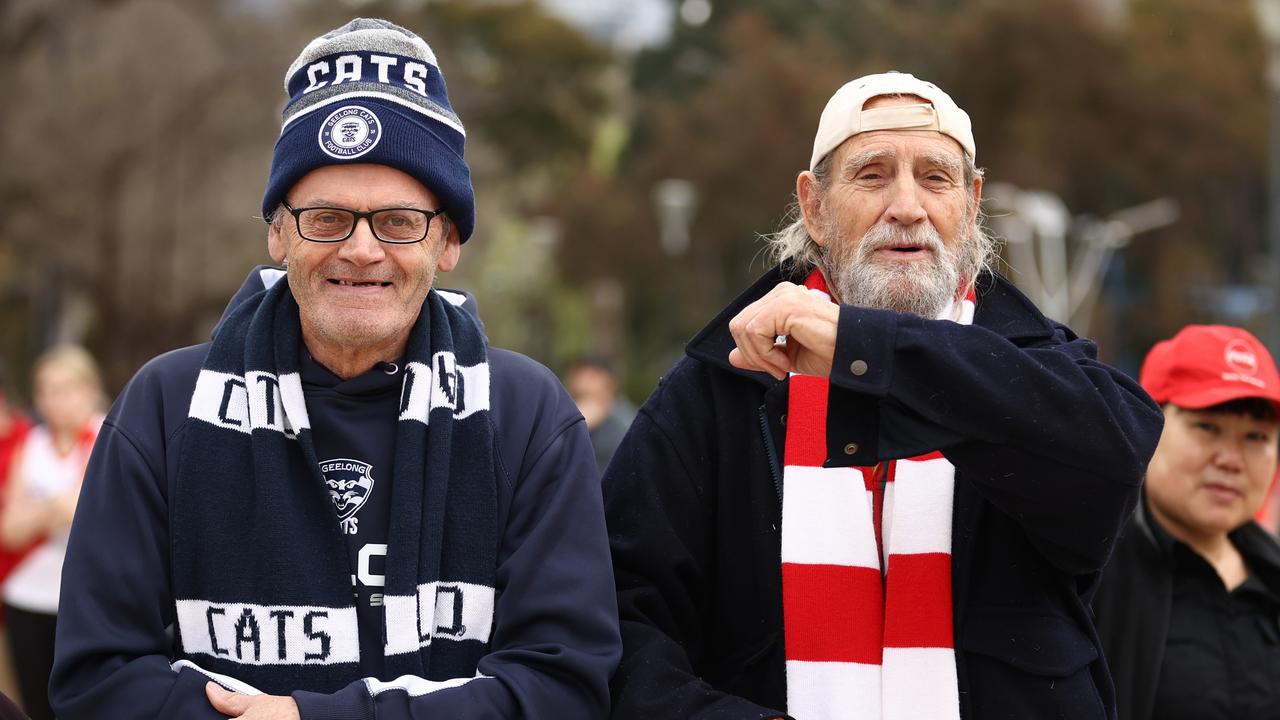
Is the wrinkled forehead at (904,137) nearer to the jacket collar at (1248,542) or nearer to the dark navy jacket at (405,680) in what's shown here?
the dark navy jacket at (405,680)

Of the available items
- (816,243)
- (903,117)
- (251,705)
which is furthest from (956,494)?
(251,705)

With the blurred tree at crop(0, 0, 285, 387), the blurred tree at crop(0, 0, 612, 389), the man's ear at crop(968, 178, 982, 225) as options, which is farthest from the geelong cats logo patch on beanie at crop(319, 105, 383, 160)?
the blurred tree at crop(0, 0, 285, 387)

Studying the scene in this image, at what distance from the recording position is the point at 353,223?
10.2 ft

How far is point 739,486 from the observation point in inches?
132

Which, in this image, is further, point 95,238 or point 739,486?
point 95,238

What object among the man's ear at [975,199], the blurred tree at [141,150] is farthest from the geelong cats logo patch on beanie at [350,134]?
the blurred tree at [141,150]

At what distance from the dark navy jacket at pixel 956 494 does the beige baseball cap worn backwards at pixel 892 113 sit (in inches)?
13.6

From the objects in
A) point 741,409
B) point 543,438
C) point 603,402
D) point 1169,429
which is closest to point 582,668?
point 543,438

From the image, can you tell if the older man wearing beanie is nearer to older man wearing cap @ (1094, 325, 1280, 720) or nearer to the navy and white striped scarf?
the navy and white striped scarf

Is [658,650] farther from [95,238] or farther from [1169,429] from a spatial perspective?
[95,238]

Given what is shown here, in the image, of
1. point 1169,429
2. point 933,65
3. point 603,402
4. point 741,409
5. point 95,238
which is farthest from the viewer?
point 933,65

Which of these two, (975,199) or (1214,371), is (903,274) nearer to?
(975,199)

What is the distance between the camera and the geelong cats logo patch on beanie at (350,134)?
120 inches

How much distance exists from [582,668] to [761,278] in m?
1.03
